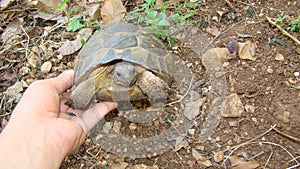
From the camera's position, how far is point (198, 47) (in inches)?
109

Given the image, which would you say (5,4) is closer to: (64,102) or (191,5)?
(64,102)

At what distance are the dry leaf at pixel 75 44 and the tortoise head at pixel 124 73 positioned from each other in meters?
0.72

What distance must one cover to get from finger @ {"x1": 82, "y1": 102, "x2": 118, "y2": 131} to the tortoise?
47mm

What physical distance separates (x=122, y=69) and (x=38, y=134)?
726 mm

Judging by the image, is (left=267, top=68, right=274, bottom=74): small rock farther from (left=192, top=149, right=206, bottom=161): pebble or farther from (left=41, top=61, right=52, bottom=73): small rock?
(left=41, top=61, right=52, bottom=73): small rock

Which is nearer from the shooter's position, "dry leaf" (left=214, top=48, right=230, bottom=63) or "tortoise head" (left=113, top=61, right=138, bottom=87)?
"tortoise head" (left=113, top=61, right=138, bottom=87)

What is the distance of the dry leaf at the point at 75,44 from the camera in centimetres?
293

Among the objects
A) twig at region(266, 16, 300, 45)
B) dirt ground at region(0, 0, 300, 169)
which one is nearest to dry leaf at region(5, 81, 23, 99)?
dirt ground at region(0, 0, 300, 169)

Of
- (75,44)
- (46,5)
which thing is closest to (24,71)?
(75,44)

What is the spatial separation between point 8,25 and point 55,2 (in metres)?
0.52

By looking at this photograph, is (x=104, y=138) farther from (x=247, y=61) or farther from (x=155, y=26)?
(x=247, y=61)

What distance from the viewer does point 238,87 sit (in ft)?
8.16

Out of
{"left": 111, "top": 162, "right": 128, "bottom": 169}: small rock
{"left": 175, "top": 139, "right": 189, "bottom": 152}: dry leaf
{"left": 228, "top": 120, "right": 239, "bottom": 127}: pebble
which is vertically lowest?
{"left": 111, "top": 162, "right": 128, "bottom": 169}: small rock

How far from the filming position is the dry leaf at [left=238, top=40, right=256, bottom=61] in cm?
260
